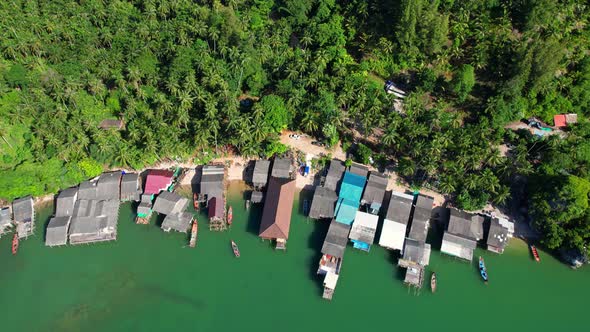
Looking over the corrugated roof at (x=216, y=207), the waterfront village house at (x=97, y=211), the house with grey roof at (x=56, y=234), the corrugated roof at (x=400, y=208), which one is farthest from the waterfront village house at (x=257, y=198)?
the house with grey roof at (x=56, y=234)

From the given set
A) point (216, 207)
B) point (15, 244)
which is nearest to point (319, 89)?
point (216, 207)

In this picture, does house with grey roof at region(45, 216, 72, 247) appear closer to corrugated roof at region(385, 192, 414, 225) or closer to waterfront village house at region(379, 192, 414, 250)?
waterfront village house at region(379, 192, 414, 250)

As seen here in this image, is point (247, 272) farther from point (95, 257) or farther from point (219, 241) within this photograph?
point (95, 257)

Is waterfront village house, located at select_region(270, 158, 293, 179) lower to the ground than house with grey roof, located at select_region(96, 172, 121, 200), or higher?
higher

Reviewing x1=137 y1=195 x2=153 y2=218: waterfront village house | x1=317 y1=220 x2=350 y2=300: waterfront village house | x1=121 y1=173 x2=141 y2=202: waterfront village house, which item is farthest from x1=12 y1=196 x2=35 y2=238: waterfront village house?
x1=317 y1=220 x2=350 y2=300: waterfront village house

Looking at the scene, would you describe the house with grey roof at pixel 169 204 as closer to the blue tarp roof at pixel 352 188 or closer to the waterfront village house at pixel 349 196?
the waterfront village house at pixel 349 196

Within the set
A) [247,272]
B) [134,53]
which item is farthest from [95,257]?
[134,53]
